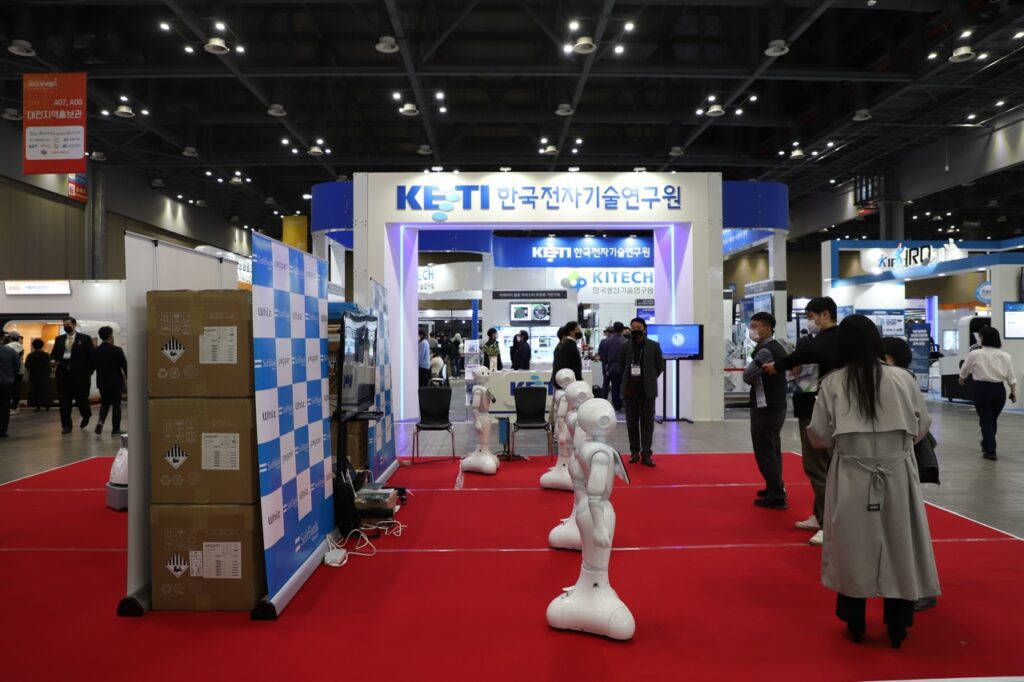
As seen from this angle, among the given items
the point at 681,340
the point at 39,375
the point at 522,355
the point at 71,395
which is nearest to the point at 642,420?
the point at 681,340

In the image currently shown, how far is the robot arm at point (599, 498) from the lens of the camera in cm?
264

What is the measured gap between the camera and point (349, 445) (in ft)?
16.6

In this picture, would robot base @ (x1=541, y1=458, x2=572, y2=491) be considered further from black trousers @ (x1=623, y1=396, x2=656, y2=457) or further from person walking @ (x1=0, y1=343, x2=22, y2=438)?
person walking @ (x1=0, y1=343, x2=22, y2=438)

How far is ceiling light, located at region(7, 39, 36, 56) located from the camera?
8156 millimetres

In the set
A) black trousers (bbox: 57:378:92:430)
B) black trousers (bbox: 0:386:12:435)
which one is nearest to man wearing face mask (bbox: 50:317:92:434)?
Result: black trousers (bbox: 57:378:92:430)

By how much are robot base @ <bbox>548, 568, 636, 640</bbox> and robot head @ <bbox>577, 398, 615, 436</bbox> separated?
584 mm

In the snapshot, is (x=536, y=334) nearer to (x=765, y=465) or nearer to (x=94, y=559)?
(x=765, y=465)

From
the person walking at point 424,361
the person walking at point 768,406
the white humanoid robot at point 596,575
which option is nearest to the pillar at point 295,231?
the person walking at point 424,361

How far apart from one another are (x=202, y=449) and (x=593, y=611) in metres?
1.82

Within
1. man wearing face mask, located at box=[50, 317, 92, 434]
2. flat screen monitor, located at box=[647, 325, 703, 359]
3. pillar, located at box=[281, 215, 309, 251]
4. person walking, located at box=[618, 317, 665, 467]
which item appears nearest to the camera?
person walking, located at box=[618, 317, 665, 467]

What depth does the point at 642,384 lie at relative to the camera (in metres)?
6.00

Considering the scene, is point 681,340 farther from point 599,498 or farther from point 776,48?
point 599,498

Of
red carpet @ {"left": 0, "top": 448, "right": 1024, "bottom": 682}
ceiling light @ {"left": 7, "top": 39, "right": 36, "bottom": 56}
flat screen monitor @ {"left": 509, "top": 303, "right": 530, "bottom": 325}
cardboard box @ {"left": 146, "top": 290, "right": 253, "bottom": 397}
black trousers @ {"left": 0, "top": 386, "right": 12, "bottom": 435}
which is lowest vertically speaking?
red carpet @ {"left": 0, "top": 448, "right": 1024, "bottom": 682}

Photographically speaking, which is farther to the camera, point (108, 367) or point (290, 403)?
point (108, 367)
